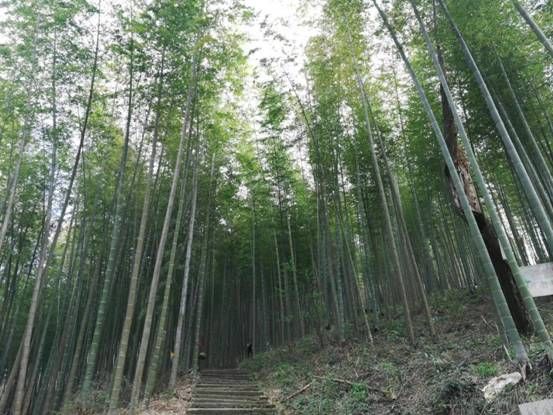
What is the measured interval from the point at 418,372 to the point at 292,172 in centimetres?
604

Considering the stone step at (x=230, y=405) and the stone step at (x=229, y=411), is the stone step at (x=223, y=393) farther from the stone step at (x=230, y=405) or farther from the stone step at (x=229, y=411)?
the stone step at (x=229, y=411)

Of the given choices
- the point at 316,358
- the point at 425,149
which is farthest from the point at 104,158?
the point at 425,149

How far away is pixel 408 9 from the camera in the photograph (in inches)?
172

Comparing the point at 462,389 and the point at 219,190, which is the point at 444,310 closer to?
the point at 462,389

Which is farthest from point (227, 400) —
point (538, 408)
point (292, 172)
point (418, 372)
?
point (292, 172)

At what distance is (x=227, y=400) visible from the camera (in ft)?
17.5

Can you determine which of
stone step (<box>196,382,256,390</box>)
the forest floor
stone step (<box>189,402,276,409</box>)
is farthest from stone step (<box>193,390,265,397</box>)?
stone step (<box>189,402,276,409</box>)

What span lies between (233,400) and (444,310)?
4.80 metres

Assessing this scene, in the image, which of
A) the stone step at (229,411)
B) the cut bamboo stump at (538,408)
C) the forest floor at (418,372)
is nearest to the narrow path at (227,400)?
the stone step at (229,411)

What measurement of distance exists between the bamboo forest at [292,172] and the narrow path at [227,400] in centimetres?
5

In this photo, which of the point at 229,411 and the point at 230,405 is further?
the point at 230,405

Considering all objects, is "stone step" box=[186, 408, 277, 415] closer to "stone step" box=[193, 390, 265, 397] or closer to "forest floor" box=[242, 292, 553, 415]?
"forest floor" box=[242, 292, 553, 415]

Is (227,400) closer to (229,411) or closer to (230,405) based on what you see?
(230,405)

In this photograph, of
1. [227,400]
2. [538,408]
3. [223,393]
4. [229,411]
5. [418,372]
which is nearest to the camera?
[538,408]
